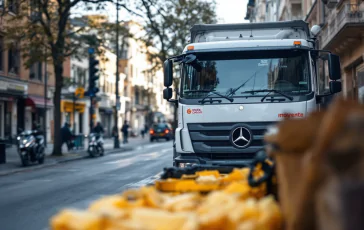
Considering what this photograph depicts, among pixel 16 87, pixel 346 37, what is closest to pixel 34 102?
pixel 16 87

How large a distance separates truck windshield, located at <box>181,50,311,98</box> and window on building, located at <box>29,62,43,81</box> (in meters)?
29.2

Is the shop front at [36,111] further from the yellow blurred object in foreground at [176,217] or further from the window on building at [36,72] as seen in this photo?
the yellow blurred object in foreground at [176,217]

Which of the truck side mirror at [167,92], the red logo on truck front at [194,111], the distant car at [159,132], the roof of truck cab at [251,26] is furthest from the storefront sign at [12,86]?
the red logo on truck front at [194,111]

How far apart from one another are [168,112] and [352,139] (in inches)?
3986

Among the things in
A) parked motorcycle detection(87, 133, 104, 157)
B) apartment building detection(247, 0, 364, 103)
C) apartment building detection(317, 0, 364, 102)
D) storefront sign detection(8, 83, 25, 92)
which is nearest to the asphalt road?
apartment building detection(247, 0, 364, 103)

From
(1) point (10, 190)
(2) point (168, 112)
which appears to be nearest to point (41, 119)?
(1) point (10, 190)

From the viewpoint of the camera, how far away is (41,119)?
Answer: 40094 mm

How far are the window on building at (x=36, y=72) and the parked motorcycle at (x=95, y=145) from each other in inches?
483

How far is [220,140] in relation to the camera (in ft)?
30.3

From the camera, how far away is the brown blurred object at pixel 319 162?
217cm

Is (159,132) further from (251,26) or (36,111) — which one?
(251,26)

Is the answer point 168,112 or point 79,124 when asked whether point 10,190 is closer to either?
point 79,124

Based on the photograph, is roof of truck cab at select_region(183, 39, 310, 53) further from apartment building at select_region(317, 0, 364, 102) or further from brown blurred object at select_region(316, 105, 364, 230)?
apartment building at select_region(317, 0, 364, 102)

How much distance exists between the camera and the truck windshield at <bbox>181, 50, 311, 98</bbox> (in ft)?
29.9
